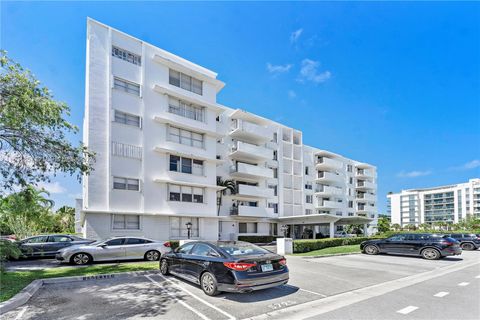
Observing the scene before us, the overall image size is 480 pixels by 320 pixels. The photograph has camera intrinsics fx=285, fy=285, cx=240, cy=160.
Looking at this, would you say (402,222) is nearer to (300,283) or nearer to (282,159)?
(282,159)

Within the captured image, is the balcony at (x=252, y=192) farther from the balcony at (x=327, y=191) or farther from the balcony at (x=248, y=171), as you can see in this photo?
the balcony at (x=327, y=191)

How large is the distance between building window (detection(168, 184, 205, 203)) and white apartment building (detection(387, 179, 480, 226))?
116 meters

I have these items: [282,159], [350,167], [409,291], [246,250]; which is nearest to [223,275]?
[246,250]

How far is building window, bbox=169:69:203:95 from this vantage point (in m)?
25.3

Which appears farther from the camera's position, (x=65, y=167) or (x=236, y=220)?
(x=236, y=220)

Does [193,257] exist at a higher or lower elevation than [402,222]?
higher

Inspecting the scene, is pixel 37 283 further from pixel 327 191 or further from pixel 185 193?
pixel 327 191

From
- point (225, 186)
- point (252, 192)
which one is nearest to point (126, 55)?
point (225, 186)

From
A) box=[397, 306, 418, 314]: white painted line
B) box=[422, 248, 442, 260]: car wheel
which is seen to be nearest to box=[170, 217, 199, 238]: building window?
box=[422, 248, 442, 260]: car wheel

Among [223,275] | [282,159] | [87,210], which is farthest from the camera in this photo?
[282,159]

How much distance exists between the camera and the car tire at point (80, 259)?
13.3 m

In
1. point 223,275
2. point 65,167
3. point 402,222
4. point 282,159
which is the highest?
point 282,159

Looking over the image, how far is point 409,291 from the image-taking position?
8406 millimetres

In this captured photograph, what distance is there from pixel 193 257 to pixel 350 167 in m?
54.4
